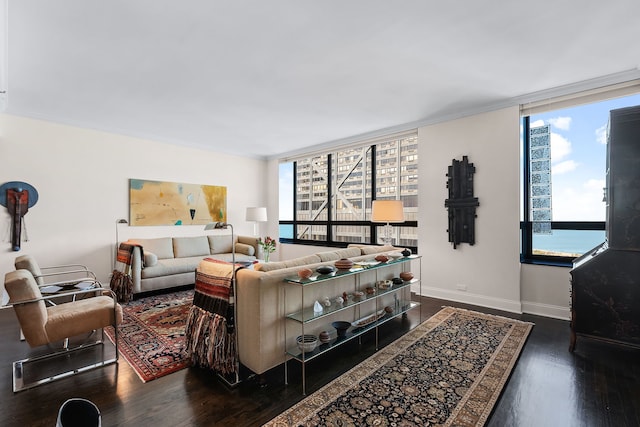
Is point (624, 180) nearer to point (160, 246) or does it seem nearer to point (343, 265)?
point (343, 265)

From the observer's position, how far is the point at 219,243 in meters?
6.19

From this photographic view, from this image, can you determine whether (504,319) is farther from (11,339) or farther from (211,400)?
(11,339)

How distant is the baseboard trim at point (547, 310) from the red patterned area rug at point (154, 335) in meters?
3.93

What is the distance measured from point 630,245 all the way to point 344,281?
243 centimetres

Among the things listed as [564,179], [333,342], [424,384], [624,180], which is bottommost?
[424,384]

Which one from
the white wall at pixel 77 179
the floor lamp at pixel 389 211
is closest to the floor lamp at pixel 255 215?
the white wall at pixel 77 179

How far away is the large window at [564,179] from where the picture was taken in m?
3.63

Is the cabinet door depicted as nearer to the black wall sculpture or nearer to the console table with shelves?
the black wall sculpture

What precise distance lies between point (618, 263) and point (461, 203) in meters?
1.86

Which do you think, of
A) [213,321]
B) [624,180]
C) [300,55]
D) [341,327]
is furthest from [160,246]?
[624,180]

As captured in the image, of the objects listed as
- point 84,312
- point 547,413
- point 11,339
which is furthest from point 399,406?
point 11,339

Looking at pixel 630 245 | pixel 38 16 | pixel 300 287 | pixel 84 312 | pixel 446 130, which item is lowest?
pixel 84 312

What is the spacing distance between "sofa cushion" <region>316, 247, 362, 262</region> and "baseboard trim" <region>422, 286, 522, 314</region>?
1.78m

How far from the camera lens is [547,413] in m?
1.96
